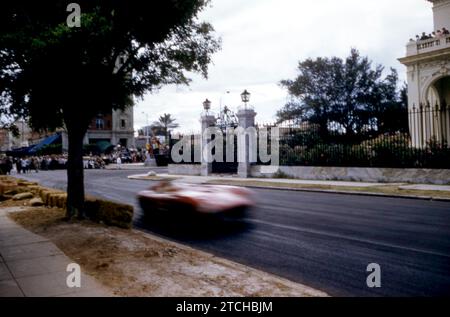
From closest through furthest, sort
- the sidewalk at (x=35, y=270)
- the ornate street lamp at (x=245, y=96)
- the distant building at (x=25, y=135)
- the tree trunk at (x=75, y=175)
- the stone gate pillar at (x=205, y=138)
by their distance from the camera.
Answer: the sidewalk at (x=35, y=270) < the tree trunk at (x=75, y=175) < the distant building at (x=25, y=135) < the ornate street lamp at (x=245, y=96) < the stone gate pillar at (x=205, y=138)

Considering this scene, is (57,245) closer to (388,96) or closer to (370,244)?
(370,244)

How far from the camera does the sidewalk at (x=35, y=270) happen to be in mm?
4504

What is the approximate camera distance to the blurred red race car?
8172 mm

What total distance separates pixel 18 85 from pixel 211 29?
18.0 feet

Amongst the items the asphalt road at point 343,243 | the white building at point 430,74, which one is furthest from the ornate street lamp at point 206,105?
the asphalt road at point 343,243

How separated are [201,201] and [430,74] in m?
21.1

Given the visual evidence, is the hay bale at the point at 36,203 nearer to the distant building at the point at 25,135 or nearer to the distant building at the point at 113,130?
the distant building at the point at 25,135

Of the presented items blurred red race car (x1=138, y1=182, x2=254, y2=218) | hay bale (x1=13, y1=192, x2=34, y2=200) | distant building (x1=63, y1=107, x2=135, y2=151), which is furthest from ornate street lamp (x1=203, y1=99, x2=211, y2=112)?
distant building (x1=63, y1=107, x2=135, y2=151)

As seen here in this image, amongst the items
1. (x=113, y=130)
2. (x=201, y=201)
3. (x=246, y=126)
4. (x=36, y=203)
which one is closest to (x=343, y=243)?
(x=201, y=201)

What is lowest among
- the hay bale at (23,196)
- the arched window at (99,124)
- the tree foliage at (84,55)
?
the hay bale at (23,196)

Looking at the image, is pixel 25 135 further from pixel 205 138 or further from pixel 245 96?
pixel 245 96

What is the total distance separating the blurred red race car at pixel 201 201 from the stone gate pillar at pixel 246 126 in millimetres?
14047

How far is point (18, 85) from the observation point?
29.4 feet
